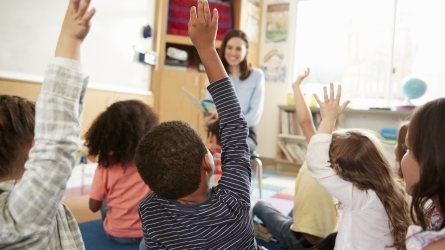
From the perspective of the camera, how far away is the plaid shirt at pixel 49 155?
497mm

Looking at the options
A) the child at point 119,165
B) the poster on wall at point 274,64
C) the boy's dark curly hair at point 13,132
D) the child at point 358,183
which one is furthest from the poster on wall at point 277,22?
the boy's dark curly hair at point 13,132

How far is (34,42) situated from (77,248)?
1770mm

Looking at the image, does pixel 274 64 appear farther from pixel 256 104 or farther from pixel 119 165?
pixel 119 165

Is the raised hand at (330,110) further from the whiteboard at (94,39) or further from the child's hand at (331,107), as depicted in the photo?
the whiteboard at (94,39)

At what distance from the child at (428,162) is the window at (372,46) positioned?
3008mm

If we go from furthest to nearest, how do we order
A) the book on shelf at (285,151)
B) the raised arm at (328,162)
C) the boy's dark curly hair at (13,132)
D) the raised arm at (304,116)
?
the book on shelf at (285,151) < the raised arm at (304,116) < the raised arm at (328,162) < the boy's dark curly hair at (13,132)

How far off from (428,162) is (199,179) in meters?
0.45

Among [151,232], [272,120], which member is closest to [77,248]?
[151,232]

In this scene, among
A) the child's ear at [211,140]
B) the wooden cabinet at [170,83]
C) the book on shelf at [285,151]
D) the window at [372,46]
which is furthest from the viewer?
the book on shelf at [285,151]

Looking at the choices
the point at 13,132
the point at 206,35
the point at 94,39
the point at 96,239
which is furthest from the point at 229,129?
the point at 94,39

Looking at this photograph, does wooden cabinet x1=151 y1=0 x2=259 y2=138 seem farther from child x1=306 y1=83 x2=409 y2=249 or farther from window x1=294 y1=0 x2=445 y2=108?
child x1=306 y1=83 x2=409 y2=249

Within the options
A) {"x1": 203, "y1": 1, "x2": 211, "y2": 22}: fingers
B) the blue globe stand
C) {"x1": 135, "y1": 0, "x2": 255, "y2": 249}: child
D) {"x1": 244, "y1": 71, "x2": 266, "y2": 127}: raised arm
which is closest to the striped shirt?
{"x1": 135, "y1": 0, "x2": 255, "y2": 249}: child

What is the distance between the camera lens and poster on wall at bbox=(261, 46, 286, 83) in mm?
4102

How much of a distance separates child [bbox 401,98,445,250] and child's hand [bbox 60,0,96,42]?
0.63 m
